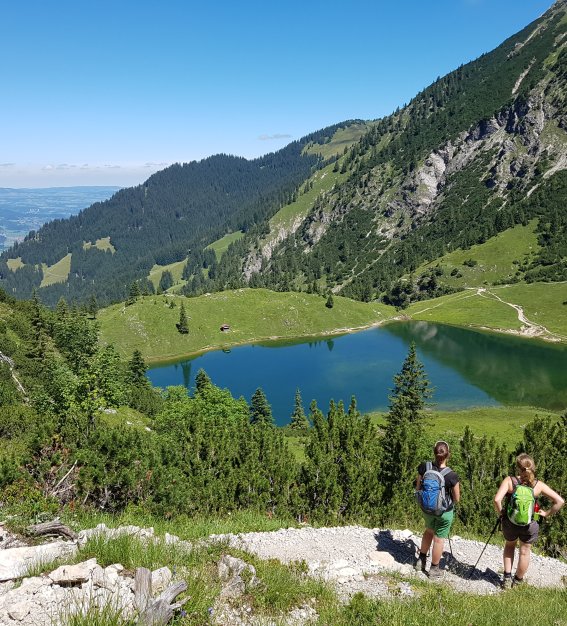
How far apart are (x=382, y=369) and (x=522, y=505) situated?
10507 centimetres

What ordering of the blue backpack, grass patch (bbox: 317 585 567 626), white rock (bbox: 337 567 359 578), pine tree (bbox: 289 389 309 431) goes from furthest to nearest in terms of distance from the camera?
pine tree (bbox: 289 389 309 431)
the blue backpack
white rock (bbox: 337 567 359 578)
grass patch (bbox: 317 585 567 626)

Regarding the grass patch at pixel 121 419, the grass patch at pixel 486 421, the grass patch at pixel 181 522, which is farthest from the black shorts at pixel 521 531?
the grass patch at pixel 486 421

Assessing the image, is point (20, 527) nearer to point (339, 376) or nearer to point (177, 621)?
point (177, 621)

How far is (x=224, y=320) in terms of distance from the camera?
494 feet

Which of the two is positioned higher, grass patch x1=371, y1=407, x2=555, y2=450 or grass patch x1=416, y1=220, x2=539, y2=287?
grass patch x1=416, y1=220, x2=539, y2=287

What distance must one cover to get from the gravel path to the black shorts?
131 centimetres

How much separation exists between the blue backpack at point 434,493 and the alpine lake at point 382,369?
71.8m

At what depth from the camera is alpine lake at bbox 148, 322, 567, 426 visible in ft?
303

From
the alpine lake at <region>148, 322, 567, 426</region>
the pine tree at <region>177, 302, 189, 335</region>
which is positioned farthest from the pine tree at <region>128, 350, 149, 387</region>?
the pine tree at <region>177, 302, 189, 335</region>

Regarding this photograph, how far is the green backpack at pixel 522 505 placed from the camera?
34.6 ft

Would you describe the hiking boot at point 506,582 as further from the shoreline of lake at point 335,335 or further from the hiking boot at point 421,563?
the shoreline of lake at point 335,335

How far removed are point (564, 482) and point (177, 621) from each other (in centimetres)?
1885

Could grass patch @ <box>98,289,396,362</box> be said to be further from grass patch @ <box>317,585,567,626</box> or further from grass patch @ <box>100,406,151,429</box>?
grass patch @ <box>317,585,567,626</box>

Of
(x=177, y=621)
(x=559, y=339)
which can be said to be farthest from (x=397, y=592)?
(x=559, y=339)
